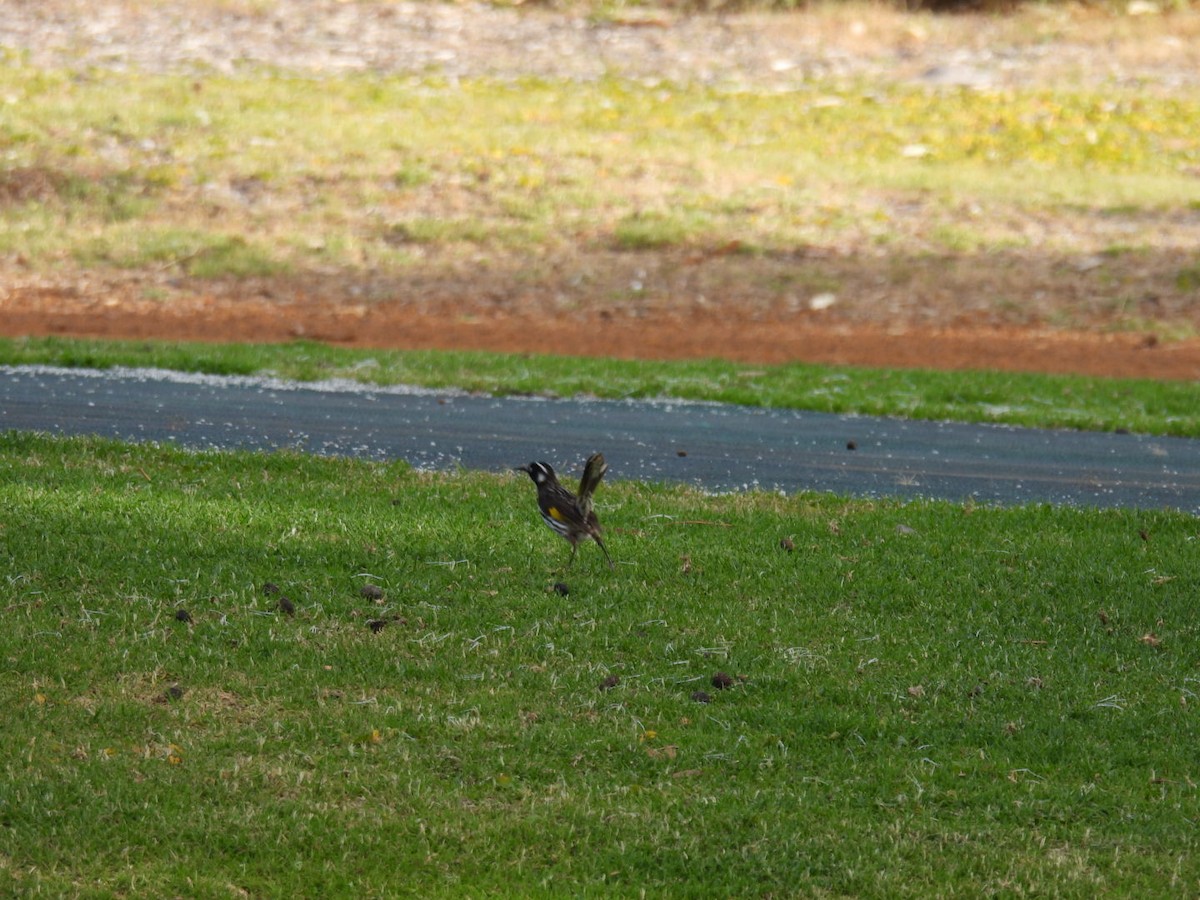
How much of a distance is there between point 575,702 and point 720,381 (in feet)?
32.6

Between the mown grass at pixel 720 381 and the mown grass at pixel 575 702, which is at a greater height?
the mown grass at pixel 720 381

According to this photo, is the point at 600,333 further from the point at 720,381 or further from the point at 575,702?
the point at 575,702

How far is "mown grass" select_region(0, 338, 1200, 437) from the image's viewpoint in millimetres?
14258

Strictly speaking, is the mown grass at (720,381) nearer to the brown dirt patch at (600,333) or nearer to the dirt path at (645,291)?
the brown dirt patch at (600,333)

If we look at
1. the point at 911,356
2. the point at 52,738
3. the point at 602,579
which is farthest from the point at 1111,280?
the point at 52,738

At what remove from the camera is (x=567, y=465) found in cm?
1054

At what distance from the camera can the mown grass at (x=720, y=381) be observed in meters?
14.3

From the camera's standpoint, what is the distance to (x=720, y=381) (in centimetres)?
1549

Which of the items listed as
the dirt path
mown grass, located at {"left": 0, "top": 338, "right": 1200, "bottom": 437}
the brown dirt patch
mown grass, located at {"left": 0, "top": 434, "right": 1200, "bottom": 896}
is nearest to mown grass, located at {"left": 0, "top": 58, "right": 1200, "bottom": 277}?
the dirt path

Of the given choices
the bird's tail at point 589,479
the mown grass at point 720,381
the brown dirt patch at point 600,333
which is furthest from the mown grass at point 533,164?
the bird's tail at point 589,479

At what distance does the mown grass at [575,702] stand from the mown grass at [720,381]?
17.9ft

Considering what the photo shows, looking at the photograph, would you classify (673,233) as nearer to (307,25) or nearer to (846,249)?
(846,249)

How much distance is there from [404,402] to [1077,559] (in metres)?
7.15

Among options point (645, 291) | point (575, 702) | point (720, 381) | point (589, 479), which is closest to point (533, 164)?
point (645, 291)
